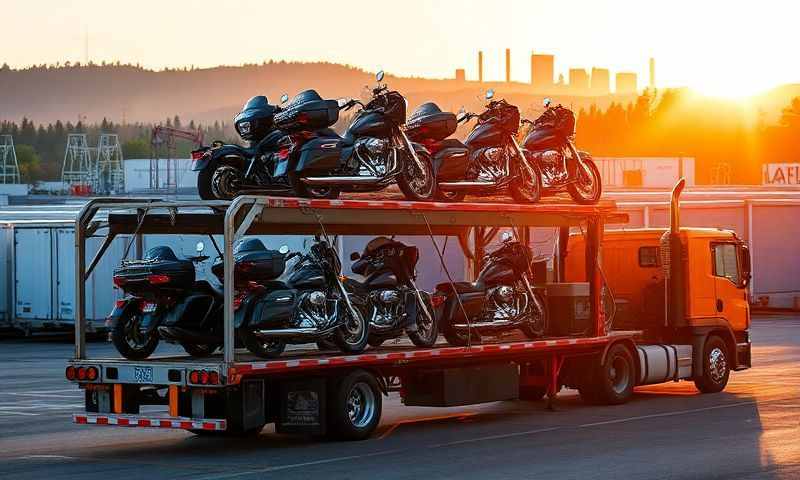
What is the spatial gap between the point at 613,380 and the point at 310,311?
6050 millimetres

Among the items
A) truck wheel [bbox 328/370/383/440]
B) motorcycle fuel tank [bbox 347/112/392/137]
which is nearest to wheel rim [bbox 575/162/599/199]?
motorcycle fuel tank [bbox 347/112/392/137]

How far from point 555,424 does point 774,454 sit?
12.0 ft

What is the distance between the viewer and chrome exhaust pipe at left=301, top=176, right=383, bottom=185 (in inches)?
663

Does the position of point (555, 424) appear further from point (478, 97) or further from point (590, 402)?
point (478, 97)

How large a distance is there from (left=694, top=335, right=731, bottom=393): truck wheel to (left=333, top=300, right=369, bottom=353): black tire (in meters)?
7.29

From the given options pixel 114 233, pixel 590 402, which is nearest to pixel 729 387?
pixel 590 402

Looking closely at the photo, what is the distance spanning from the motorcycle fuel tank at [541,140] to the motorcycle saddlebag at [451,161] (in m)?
1.84

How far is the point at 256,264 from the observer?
639 inches

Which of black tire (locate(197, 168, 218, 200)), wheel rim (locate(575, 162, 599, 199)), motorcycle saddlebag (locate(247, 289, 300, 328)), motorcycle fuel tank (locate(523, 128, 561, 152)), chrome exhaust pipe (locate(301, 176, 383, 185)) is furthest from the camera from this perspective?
wheel rim (locate(575, 162, 599, 199))

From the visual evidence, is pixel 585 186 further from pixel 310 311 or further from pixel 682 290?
pixel 310 311

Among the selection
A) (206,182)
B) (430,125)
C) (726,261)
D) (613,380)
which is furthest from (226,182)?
(726,261)

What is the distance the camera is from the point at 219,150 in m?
17.2

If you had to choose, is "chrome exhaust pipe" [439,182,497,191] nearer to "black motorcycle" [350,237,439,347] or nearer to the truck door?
"black motorcycle" [350,237,439,347]

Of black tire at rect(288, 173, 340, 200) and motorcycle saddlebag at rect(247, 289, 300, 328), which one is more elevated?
black tire at rect(288, 173, 340, 200)
